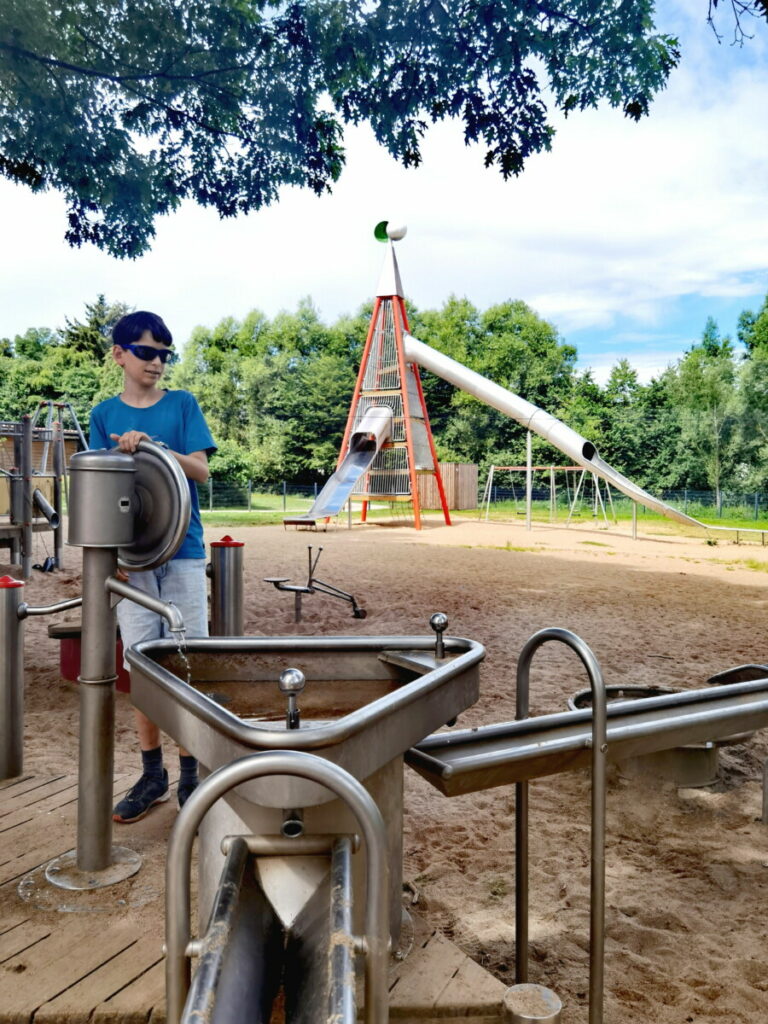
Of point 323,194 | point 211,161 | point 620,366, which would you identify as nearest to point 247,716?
point 323,194

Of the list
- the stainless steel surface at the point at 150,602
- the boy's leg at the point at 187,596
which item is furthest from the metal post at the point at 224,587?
the stainless steel surface at the point at 150,602

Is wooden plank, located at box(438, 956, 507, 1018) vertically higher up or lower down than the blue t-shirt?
lower down

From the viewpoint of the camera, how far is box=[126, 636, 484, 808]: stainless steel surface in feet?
3.30

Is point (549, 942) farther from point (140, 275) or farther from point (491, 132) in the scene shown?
point (140, 275)

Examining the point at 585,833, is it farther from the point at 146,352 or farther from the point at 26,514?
the point at 26,514

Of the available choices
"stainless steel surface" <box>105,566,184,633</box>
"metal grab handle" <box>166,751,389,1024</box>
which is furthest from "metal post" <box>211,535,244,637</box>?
"metal grab handle" <box>166,751,389,1024</box>

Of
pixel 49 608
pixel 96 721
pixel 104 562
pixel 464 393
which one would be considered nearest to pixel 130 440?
pixel 104 562

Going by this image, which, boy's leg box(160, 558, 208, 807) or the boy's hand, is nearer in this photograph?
the boy's hand

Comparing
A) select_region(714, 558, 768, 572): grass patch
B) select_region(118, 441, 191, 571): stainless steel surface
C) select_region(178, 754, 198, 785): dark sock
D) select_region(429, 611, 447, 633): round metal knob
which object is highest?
select_region(118, 441, 191, 571): stainless steel surface

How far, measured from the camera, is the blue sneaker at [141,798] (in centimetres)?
207

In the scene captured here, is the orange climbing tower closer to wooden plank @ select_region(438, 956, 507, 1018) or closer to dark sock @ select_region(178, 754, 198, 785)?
dark sock @ select_region(178, 754, 198, 785)

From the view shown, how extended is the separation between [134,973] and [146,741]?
0.85m

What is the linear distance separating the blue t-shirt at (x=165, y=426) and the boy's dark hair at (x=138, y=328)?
0.52ft

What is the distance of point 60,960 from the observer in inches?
55.9
